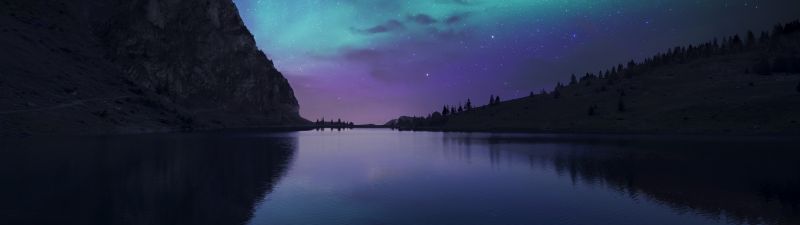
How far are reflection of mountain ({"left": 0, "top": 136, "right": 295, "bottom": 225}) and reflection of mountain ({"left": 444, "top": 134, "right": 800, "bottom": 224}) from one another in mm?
25947

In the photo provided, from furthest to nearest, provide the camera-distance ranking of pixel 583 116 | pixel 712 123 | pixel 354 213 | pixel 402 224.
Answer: pixel 583 116, pixel 712 123, pixel 354 213, pixel 402 224

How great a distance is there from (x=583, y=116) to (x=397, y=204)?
16595 centimetres

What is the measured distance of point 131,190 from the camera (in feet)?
112

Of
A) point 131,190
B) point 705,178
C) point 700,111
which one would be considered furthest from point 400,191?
point 700,111

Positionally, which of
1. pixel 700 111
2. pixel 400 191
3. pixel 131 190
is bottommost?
pixel 400 191

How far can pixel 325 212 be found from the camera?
1112 inches

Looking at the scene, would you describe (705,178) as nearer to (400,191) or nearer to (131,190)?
(400,191)

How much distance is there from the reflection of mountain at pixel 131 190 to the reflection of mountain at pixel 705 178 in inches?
1022

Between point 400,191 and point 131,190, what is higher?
point 131,190

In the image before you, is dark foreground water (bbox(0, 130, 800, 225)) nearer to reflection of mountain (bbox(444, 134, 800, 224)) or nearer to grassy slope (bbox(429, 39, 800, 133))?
reflection of mountain (bbox(444, 134, 800, 224))

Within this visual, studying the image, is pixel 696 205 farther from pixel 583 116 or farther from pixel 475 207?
pixel 583 116

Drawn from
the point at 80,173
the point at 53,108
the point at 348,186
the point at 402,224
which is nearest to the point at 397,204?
the point at 402,224

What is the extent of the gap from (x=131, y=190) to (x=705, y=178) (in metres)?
44.4

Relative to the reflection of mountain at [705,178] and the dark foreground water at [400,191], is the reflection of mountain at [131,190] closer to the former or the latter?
the dark foreground water at [400,191]
